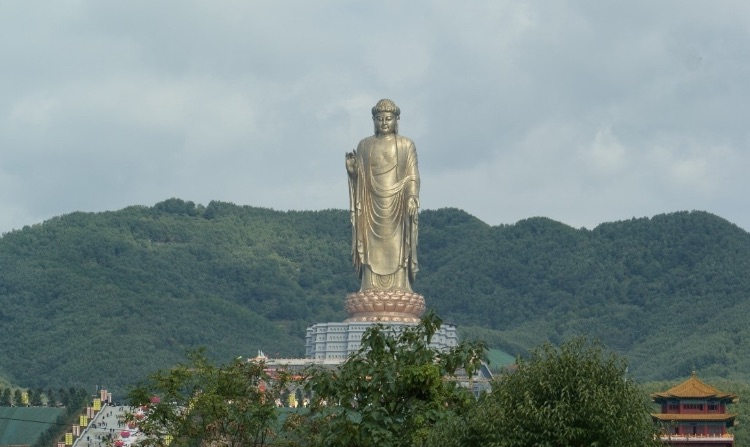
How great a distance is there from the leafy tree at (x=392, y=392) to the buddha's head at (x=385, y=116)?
1088 inches

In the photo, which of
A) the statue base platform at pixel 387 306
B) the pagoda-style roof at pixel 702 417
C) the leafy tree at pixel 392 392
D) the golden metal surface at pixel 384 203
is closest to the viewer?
the leafy tree at pixel 392 392

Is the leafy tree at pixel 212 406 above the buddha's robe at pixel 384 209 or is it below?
below

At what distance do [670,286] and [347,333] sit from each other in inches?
1598

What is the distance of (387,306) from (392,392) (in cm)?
2810

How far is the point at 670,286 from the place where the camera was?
88.4 m

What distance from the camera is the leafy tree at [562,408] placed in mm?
18594

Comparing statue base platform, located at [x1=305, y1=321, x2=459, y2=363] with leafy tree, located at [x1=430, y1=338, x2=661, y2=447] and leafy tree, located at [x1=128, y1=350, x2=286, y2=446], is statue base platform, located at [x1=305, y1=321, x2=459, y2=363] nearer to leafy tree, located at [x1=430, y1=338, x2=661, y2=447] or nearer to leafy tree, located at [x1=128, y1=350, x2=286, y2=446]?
leafy tree, located at [x1=128, y1=350, x2=286, y2=446]

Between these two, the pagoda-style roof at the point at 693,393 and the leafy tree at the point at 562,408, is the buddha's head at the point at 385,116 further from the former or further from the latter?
the leafy tree at the point at 562,408

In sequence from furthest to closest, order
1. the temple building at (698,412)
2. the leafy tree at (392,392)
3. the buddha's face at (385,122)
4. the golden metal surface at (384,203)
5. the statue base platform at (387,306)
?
the golden metal surface at (384,203), the buddha's face at (385,122), the statue base platform at (387,306), the temple building at (698,412), the leafy tree at (392,392)

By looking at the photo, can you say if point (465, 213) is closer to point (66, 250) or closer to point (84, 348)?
point (66, 250)

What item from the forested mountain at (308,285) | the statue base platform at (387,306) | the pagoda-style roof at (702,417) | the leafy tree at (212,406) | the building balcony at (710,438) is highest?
the forested mountain at (308,285)

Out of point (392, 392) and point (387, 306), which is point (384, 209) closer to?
point (387, 306)

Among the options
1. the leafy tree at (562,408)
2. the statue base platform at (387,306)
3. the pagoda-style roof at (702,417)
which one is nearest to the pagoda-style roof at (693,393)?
the pagoda-style roof at (702,417)

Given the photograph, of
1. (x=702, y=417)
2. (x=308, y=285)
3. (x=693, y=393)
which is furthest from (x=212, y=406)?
(x=308, y=285)
